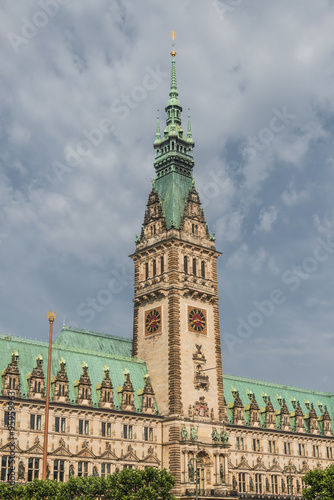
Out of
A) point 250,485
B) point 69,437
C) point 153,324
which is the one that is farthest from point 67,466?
point 250,485

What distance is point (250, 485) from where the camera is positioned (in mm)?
119875

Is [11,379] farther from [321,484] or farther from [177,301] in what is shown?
[321,484]

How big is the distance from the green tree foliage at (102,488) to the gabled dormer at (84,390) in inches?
657

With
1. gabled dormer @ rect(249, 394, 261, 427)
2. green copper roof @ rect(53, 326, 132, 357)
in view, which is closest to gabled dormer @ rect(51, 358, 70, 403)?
green copper roof @ rect(53, 326, 132, 357)

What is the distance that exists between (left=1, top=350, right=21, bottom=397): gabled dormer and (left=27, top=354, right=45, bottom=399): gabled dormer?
206 cm

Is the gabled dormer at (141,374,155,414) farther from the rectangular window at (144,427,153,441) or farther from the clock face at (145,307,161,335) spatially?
the clock face at (145,307,161,335)

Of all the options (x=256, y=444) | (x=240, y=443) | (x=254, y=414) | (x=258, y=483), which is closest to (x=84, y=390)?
(x=240, y=443)

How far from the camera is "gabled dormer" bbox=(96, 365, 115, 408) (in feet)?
336

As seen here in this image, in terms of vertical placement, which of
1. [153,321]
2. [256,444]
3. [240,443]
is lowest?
[240,443]

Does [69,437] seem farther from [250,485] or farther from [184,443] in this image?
[250,485]

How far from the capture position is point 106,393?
340ft

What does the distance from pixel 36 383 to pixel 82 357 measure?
13.7 m

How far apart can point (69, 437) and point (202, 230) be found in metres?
46.1

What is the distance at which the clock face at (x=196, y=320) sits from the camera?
378 ft
